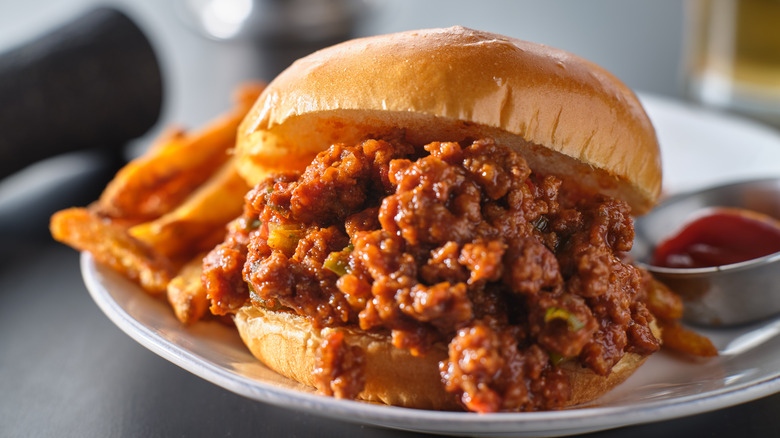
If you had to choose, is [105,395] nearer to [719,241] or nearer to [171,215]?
[171,215]

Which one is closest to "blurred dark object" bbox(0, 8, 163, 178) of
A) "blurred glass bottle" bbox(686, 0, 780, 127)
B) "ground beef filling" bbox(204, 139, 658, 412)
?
"ground beef filling" bbox(204, 139, 658, 412)

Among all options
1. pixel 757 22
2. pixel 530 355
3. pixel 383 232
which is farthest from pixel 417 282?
pixel 757 22

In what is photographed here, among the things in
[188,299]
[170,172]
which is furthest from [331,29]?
[188,299]

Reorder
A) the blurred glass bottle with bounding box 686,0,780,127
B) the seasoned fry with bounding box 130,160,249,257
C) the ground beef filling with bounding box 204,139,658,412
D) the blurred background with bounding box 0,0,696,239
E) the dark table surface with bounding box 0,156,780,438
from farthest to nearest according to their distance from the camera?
the blurred glass bottle with bounding box 686,0,780,127 < the blurred background with bounding box 0,0,696,239 < the seasoned fry with bounding box 130,160,249,257 < the dark table surface with bounding box 0,156,780,438 < the ground beef filling with bounding box 204,139,658,412

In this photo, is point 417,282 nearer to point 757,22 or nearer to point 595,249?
point 595,249

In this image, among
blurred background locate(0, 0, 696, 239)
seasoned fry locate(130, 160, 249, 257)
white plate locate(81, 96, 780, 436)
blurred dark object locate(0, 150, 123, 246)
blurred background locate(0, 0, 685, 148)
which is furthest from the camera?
blurred background locate(0, 0, 685, 148)

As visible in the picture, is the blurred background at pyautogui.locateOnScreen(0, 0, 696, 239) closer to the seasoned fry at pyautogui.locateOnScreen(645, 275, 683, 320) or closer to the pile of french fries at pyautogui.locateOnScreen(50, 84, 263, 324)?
the pile of french fries at pyautogui.locateOnScreen(50, 84, 263, 324)

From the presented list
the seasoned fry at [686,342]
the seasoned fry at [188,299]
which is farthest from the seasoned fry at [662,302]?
the seasoned fry at [188,299]

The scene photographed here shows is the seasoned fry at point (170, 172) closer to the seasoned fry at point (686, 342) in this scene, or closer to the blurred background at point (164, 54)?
the blurred background at point (164, 54)
